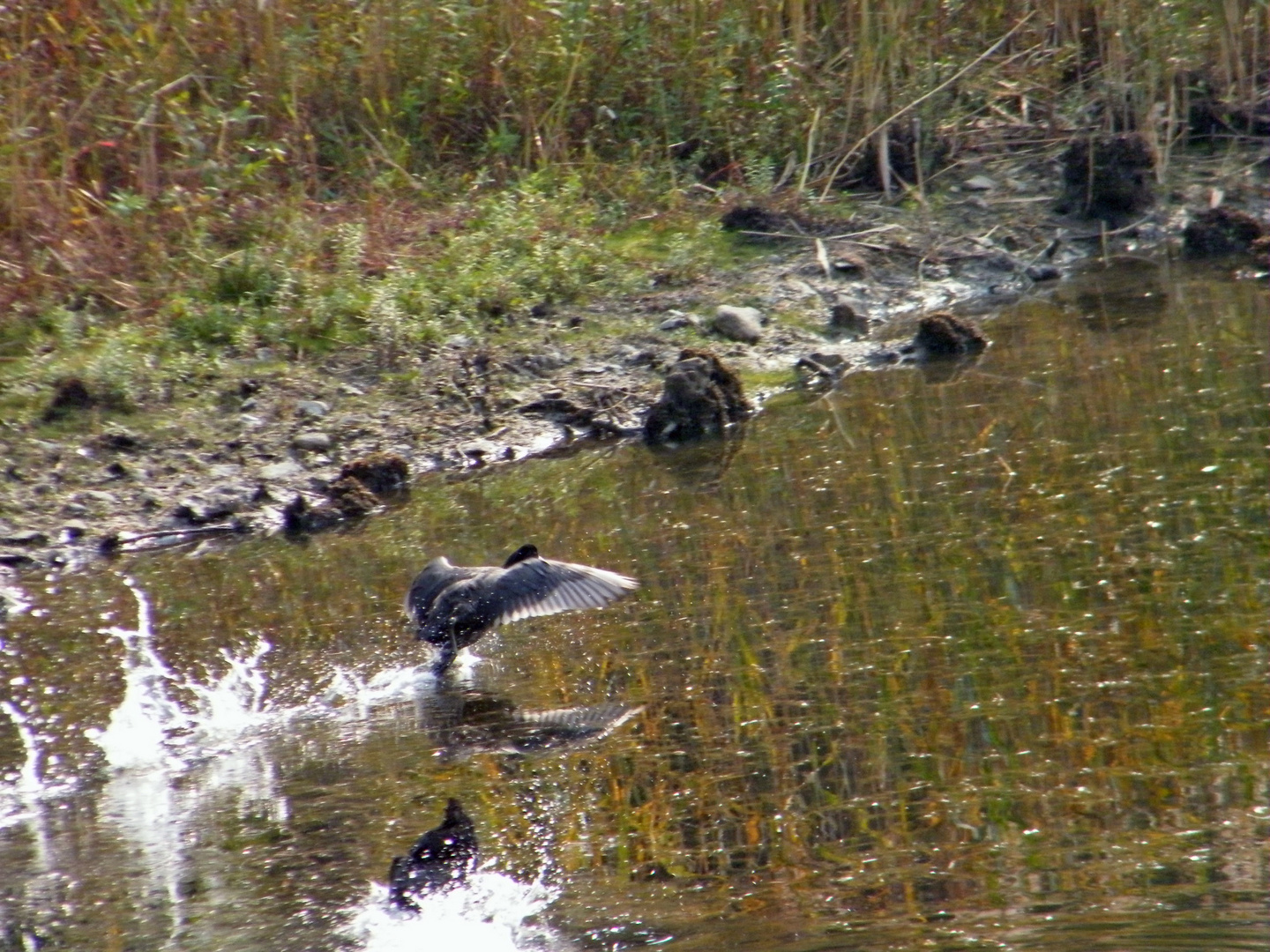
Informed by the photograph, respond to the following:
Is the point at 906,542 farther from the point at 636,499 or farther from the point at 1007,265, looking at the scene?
the point at 1007,265

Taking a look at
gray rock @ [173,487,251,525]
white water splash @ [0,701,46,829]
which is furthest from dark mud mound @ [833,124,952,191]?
white water splash @ [0,701,46,829]

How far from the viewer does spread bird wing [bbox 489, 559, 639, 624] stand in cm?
498

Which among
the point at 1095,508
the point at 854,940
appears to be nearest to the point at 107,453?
the point at 1095,508

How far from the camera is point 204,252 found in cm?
864

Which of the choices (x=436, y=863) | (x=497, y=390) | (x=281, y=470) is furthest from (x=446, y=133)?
(x=436, y=863)

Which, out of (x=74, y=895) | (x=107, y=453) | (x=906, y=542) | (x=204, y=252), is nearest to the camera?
(x=74, y=895)

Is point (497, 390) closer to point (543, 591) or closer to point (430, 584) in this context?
point (430, 584)

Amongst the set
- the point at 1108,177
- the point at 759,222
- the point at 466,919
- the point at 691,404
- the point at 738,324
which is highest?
the point at 1108,177

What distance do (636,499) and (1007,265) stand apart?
183 inches

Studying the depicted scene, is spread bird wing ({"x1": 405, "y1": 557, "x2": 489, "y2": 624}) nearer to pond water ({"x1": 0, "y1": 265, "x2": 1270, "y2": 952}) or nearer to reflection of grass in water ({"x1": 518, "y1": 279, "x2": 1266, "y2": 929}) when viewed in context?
pond water ({"x1": 0, "y1": 265, "x2": 1270, "y2": 952})

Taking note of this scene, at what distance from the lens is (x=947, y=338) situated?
8617 mm

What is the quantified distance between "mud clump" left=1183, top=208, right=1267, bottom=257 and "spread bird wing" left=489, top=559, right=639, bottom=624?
680 centimetres

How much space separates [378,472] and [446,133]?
421 centimetres

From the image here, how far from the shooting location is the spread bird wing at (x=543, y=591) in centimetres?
498
